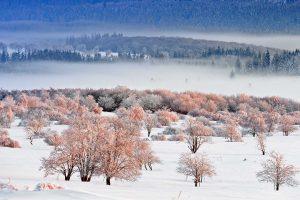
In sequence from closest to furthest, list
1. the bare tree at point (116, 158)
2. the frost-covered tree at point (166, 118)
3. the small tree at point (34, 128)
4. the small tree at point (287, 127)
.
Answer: the bare tree at point (116, 158) → the small tree at point (34, 128) → the small tree at point (287, 127) → the frost-covered tree at point (166, 118)

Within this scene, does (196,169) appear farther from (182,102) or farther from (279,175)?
(182,102)

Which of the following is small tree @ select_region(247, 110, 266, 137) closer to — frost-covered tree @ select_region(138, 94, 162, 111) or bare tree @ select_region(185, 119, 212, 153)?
bare tree @ select_region(185, 119, 212, 153)

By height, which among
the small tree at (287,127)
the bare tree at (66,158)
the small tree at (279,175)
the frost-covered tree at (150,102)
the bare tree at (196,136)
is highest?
the frost-covered tree at (150,102)

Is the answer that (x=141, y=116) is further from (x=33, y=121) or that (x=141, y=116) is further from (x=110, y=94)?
(x=110, y=94)

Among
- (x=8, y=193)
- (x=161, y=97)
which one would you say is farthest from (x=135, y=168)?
(x=161, y=97)

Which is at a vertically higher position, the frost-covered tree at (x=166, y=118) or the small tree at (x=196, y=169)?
the frost-covered tree at (x=166, y=118)

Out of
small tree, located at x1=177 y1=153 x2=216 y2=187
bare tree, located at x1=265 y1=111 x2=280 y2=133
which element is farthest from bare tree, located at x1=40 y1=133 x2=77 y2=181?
bare tree, located at x1=265 y1=111 x2=280 y2=133

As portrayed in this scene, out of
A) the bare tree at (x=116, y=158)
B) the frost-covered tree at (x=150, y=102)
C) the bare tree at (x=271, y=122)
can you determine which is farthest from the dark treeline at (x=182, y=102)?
the bare tree at (x=116, y=158)

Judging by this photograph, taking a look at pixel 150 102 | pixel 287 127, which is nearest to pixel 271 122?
pixel 287 127

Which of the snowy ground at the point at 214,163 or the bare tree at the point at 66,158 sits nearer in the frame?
the bare tree at the point at 66,158

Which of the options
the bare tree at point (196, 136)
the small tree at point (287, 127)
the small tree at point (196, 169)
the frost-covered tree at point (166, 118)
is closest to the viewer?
the small tree at point (196, 169)

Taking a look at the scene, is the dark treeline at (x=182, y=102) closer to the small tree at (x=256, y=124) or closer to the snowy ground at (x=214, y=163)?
the small tree at (x=256, y=124)

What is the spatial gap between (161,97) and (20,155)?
123m

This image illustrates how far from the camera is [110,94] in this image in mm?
183375
